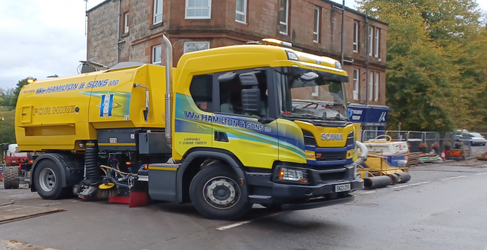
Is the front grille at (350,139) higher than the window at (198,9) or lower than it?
lower

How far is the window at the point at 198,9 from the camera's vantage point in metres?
19.9

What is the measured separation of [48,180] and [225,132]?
5656mm

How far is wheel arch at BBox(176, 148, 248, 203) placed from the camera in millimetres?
7328

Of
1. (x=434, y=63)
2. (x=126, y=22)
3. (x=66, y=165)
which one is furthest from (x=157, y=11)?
(x=434, y=63)

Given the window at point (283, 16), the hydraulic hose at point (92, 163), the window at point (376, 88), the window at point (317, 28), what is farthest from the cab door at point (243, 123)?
the window at point (376, 88)

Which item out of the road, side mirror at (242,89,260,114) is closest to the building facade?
the road

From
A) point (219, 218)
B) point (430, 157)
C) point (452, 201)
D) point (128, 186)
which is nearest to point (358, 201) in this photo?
point (452, 201)

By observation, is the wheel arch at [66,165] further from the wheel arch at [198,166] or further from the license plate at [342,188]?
the license plate at [342,188]

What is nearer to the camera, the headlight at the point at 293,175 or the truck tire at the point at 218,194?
the headlight at the point at 293,175

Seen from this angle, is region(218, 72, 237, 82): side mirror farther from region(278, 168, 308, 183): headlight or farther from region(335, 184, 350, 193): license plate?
region(335, 184, 350, 193): license plate

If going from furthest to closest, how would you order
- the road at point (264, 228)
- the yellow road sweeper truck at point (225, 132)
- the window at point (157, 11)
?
1. the window at point (157, 11)
2. the yellow road sweeper truck at point (225, 132)
3. the road at point (264, 228)

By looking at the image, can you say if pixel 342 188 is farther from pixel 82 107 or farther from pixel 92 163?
pixel 82 107

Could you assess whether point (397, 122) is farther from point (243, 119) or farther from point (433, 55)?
point (243, 119)

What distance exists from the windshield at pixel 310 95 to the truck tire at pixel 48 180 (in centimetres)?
602
